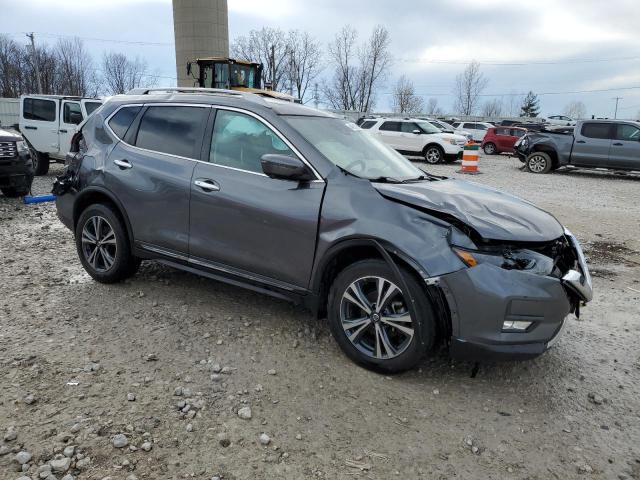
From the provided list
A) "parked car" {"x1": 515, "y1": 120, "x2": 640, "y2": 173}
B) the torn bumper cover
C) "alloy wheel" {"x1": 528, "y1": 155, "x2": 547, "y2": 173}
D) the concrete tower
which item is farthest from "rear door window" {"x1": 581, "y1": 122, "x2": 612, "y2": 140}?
the concrete tower

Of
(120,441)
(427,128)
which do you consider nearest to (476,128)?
(427,128)

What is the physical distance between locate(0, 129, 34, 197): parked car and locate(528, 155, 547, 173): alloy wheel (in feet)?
50.4

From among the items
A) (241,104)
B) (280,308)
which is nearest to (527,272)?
(280,308)

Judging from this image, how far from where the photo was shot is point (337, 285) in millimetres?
3434

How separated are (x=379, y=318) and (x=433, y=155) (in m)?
17.4

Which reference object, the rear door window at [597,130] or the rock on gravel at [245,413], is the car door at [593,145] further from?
the rock on gravel at [245,413]

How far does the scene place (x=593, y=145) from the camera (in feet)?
53.6

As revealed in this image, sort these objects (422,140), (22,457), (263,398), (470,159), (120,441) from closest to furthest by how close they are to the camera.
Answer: (22,457)
(120,441)
(263,398)
(470,159)
(422,140)

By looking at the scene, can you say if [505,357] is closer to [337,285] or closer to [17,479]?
[337,285]

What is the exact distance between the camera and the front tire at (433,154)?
64.3 feet

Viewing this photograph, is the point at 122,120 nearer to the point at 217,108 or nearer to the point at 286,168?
the point at 217,108

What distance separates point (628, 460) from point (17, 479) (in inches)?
121

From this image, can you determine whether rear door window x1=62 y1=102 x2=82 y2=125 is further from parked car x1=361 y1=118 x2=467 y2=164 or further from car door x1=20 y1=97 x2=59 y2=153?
parked car x1=361 y1=118 x2=467 y2=164

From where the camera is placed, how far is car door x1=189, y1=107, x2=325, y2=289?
3.55 m
